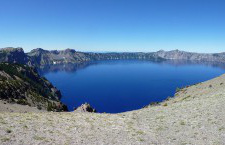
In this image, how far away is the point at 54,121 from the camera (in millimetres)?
30109

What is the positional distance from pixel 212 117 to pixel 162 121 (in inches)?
279

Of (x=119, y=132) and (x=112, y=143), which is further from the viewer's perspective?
(x=119, y=132)

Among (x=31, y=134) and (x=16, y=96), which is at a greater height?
(x=31, y=134)

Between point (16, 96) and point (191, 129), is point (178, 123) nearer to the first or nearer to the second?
point (191, 129)

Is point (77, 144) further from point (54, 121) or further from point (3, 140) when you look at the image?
point (54, 121)

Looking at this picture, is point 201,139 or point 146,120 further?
point 146,120

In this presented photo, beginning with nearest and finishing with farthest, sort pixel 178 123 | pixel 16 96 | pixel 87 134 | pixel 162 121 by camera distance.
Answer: pixel 87 134 < pixel 178 123 < pixel 162 121 < pixel 16 96

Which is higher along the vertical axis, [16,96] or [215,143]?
[215,143]

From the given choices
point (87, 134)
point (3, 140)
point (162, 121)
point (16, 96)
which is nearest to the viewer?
point (3, 140)

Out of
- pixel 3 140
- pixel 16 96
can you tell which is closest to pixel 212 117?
pixel 3 140

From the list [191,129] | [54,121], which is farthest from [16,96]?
[191,129]

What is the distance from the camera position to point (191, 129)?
1036 inches

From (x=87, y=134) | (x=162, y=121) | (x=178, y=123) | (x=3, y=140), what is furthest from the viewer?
(x=162, y=121)

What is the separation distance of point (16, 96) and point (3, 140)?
91162 millimetres
